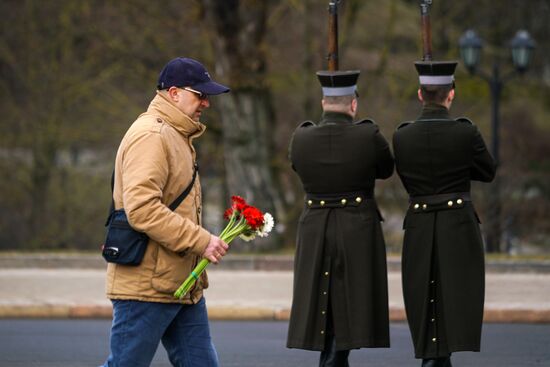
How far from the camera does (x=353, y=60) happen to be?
25.9 meters

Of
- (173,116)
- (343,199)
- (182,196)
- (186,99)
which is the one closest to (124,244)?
(182,196)

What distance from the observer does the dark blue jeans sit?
5.91 m

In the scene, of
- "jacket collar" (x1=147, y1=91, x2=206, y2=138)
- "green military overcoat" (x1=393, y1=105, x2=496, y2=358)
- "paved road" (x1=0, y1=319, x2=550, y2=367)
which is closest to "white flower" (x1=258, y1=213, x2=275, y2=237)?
"jacket collar" (x1=147, y1=91, x2=206, y2=138)

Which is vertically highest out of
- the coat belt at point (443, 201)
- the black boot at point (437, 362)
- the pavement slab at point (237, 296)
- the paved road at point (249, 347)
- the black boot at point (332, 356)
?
the coat belt at point (443, 201)

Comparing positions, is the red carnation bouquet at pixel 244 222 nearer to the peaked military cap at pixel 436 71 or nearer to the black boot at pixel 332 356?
the black boot at pixel 332 356

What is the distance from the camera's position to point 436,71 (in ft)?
23.9

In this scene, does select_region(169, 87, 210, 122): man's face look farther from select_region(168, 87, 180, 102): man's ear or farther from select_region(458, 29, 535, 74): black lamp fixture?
select_region(458, 29, 535, 74): black lamp fixture

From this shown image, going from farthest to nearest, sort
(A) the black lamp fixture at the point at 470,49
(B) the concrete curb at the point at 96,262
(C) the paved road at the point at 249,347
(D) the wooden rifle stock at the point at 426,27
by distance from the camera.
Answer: (A) the black lamp fixture at the point at 470,49 < (B) the concrete curb at the point at 96,262 < (C) the paved road at the point at 249,347 < (D) the wooden rifle stock at the point at 426,27

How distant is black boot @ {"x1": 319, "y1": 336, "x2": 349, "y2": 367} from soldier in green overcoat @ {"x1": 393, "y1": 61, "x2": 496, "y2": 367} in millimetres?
416

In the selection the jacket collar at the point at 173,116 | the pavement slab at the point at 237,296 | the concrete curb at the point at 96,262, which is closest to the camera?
the jacket collar at the point at 173,116

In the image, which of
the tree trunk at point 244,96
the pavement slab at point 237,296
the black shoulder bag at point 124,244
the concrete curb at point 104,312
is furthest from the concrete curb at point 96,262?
the black shoulder bag at point 124,244

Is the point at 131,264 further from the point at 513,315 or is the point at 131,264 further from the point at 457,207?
the point at 513,315

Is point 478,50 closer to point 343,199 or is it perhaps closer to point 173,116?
point 343,199

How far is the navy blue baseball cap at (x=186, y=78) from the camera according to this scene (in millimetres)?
6062
